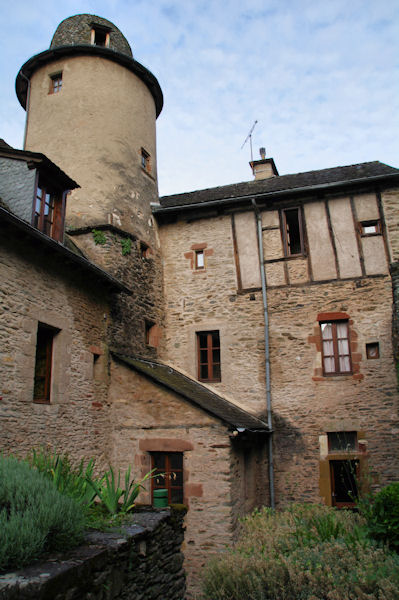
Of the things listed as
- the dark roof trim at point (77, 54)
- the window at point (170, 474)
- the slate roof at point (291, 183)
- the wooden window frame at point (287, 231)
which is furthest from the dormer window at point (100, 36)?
the window at point (170, 474)

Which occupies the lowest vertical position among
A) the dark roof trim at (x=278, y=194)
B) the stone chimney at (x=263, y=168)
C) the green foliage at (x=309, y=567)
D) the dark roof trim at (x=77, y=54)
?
the green foliage at (x=309, y=567)

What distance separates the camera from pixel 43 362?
755 cm

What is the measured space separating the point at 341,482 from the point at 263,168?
8.45m

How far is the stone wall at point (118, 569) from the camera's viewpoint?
2812mm

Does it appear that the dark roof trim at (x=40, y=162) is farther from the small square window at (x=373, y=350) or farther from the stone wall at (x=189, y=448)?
the small square window at (x=373, y=350)

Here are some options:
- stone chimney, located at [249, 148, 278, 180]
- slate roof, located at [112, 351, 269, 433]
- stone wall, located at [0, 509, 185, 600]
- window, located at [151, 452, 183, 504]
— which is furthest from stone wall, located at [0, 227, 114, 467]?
stone chimney, located at [249, 148, 278, 180]

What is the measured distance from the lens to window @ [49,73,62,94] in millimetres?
11234

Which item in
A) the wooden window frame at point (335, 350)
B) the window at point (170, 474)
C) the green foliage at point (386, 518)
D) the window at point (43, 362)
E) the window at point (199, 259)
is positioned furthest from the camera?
the window at point (199, 259)

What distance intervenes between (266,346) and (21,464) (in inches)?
271

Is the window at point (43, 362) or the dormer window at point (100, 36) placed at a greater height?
the dormer window at point (100, 36)

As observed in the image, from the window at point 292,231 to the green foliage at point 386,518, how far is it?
6.14 meters

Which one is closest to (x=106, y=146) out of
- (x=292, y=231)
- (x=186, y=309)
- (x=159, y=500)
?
(x=186, y=309)

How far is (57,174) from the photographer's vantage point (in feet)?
26.0

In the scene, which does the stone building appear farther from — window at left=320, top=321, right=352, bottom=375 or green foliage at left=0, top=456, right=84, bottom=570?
green foliage at left=0, top=456, right=84, bottom=570
